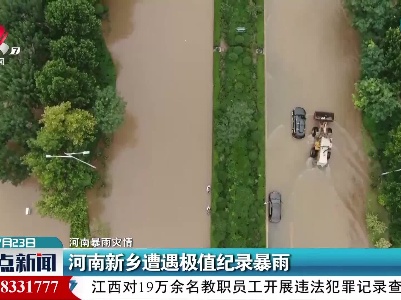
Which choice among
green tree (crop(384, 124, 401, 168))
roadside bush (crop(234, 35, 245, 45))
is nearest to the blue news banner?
green tree (crop(384, 124, 401, 168))

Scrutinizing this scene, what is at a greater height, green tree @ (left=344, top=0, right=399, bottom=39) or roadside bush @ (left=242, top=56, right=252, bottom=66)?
green tree @ (left=344, top=0, right=399, bottom=39)

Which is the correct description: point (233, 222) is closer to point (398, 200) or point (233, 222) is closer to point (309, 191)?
point (309, 191)

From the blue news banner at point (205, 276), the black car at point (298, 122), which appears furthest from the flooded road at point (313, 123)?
the blue news banner at point (205, 276)

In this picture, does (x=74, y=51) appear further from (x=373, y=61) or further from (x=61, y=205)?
(x=373, y=61)

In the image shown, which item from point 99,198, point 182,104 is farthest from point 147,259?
point 182,104

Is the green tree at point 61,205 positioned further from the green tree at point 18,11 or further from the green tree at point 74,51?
the green tree at point 18,11

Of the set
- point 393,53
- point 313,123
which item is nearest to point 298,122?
point 313,123

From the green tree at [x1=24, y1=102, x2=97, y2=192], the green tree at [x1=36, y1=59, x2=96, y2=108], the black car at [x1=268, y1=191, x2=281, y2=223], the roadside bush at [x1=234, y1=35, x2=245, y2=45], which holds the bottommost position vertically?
the black car at [x1=268, y1=191, x2=281, y2=223]

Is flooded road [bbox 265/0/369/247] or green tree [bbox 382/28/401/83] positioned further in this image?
flooded road [bbox 265/0/369/247]

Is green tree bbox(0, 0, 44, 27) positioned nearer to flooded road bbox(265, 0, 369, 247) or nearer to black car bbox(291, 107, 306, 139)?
flooded road bbox(265, 0, 369, 247)
